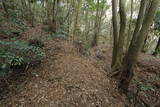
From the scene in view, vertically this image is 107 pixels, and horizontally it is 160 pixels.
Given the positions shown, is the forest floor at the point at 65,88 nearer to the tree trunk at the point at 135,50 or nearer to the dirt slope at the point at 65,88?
the dirt slope at the point at 65,88

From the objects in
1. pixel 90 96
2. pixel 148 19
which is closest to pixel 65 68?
pixel 90 96

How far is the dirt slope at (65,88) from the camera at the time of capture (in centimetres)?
346

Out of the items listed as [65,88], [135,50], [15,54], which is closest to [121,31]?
[135,50]

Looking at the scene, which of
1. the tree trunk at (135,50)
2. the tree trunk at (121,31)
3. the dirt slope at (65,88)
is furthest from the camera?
the tree trunk at (121,31)

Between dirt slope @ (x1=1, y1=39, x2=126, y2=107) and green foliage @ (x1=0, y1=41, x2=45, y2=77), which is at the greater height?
green foliage @ (x1=0, y1=41, x2=45, y2=77)

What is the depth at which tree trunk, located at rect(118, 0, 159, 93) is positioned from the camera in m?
3.60

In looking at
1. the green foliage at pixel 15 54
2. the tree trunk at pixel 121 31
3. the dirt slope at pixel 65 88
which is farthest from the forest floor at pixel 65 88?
the tree trunk at pixel 121 31

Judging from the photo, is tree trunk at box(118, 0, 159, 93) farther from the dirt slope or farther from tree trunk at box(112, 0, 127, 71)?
tree trunk at box(112, 0, 127, 71)

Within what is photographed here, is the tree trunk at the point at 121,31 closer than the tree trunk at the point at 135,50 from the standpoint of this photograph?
No

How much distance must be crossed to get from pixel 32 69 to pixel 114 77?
3.68 m

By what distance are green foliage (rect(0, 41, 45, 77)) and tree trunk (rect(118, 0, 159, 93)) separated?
11.1ft

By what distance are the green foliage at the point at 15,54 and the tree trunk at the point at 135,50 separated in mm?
3368

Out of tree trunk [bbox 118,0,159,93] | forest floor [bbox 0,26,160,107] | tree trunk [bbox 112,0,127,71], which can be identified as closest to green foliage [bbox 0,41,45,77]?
forest floor [bbox 0,26,160,107]

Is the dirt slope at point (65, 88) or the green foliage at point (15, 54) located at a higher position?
the green foliage at point (15, 54)
